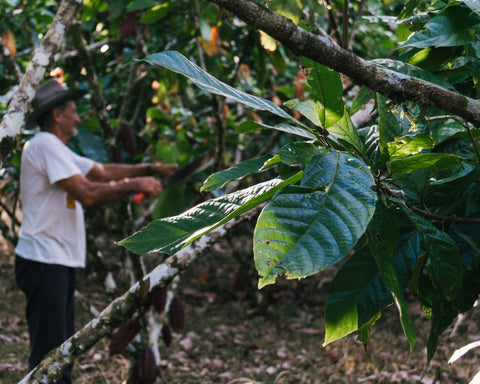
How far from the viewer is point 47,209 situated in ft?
8.36

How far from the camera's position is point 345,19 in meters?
1.13

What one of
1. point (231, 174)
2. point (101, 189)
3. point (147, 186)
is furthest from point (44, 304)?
point (231, 174)

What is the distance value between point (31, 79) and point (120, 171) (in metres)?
1.15

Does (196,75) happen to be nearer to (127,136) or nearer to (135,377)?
(135,377)

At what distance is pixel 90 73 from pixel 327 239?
2.51m

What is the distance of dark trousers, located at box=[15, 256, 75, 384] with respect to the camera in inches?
94.4

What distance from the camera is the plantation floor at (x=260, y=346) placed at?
3199 mm

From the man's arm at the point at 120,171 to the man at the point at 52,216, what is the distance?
157mm

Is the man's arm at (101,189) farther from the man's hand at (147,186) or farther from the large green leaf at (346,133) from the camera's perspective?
the large green leaf at (346,133)

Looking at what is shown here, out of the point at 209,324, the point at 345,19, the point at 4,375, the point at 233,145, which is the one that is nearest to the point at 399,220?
the point at 345,19

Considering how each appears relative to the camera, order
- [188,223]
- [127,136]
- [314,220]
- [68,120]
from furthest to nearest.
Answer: [127,136] < [68,120] < [188,223] < [314,220]

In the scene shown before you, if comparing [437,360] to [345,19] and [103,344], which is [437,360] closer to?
[103,344]

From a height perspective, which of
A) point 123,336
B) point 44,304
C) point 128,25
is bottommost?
point 123,336

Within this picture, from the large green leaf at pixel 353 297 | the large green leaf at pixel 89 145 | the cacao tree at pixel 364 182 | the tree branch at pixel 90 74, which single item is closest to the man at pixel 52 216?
the tree branch at pixel 90 74
